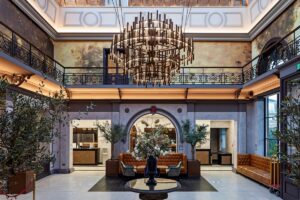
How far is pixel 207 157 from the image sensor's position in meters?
18.0

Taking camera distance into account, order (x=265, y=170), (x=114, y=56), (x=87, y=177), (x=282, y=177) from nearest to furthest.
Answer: (x=114, y=56)
(x=282, y=177)
(x=265, y=170)
(x=87, y=177)

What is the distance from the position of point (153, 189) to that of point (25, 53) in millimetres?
7022

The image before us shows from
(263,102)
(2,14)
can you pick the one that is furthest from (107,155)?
(2,14)

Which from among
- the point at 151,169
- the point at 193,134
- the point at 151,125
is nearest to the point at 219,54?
the point at 193,134

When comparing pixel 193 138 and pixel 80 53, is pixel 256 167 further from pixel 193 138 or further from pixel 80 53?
pixel 80 53

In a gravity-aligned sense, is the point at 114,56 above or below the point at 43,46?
below

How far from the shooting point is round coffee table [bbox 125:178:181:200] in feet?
25.8

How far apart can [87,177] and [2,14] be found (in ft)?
23.2

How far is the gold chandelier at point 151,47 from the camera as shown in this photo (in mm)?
7934

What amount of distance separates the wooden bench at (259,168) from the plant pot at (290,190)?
0.85 m

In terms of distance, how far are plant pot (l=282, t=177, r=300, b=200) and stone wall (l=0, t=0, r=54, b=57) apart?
33.0ft

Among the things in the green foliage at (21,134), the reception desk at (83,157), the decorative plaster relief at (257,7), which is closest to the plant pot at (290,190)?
the green foliage at (21,134)

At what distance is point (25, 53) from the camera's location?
38.8ft

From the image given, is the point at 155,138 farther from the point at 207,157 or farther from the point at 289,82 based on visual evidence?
the point at 207,157
